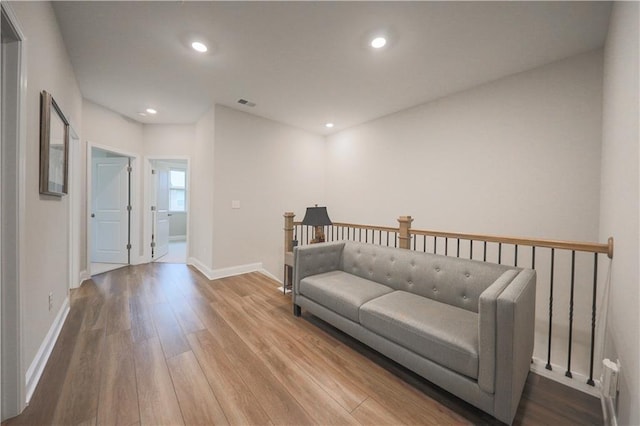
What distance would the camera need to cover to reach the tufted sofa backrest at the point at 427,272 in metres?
1.85

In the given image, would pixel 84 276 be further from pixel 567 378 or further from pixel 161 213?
pixel 567 378

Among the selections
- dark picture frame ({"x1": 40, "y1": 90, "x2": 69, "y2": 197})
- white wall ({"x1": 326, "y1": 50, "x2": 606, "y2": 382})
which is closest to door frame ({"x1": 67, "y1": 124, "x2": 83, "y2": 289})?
dark picture frame ({"x1": 40, "y1": 90, "x2": 69, "y2": 197})

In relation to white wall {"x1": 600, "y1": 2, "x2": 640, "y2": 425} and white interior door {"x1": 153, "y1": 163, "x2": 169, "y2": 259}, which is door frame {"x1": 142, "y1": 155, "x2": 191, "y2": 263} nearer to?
white interior door {"x1": 153, "y1": 163, "x2": 169, "y2": 259}

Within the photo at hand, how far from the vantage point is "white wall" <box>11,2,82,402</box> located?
1500 millimetres

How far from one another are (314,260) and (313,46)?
212 centimetres

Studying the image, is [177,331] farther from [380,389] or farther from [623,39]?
[623,39]

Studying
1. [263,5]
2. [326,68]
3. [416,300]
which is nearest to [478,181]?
[416,300]

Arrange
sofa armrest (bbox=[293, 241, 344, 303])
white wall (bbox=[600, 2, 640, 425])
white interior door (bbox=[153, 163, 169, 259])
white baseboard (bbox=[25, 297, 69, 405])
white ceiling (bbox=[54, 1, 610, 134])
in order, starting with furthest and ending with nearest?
white interior door (bbox=[153, 163, 169, 259])
sofa armrest (bbox=[293, 241, 344, 303])
white ceiling (bbox=[54, 1, 610, 134])
white baseboard (bbox=[25, 297, 69, 405])
white wall (bbox=[600, 2, 640, 425])

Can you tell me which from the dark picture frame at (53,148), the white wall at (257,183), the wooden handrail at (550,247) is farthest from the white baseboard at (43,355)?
the wooden handrail at (550,247)

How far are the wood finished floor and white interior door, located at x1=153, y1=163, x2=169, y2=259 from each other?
2562 mm

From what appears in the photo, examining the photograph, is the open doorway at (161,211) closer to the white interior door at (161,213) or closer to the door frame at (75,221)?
the white interior door at (161,213)

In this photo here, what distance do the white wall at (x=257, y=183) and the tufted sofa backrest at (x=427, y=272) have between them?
204 cm

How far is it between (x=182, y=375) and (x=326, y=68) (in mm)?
3073

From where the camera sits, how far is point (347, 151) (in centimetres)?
475
